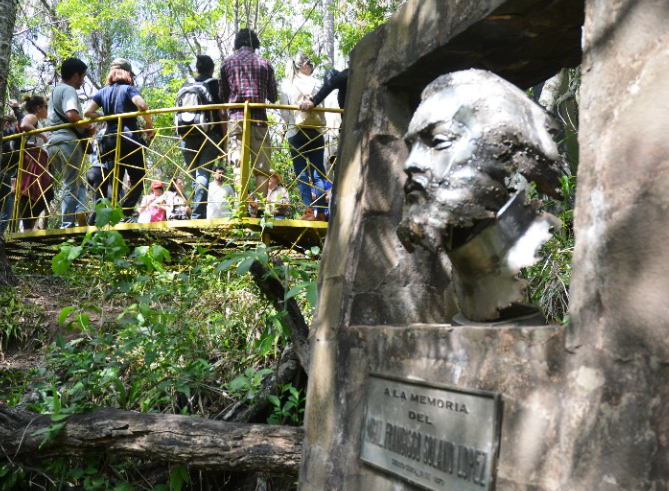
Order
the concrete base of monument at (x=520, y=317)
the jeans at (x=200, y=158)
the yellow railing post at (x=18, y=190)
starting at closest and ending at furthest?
the concrete base of monument at (x=520, y=317) < the jeans at (x=200, y=158) < the yellow railing post at (x=18, y=190)

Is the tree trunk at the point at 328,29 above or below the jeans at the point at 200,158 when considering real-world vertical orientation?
above

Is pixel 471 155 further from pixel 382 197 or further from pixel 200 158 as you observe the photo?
pixel 200 158

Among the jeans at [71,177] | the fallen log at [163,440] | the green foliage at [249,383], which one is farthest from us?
the jeans at [71,177]

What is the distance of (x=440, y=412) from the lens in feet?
7.52

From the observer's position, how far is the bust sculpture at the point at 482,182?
2289mm

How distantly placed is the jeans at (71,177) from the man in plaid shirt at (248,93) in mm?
1813

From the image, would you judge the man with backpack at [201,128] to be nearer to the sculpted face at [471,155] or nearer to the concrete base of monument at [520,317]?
the sculpted face at [471,155]

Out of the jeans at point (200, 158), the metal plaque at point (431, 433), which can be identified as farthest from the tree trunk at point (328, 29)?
the metal plaque at point (431, 433)

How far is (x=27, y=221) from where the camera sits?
8578 millimetres

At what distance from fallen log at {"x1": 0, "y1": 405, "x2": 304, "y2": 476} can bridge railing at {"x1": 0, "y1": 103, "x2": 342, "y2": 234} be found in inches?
108

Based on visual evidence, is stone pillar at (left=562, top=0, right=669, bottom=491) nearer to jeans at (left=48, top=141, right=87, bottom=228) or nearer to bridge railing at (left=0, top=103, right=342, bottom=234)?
bridge railing at (left=0, top=103, right=342, bottom=234)

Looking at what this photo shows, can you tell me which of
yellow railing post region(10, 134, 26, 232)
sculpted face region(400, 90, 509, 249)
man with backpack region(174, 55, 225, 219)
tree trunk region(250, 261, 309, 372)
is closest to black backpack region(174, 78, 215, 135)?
man with backpack region(174, 55, 225, 219)

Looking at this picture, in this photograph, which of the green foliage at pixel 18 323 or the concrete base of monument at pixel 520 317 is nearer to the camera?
the concrete base of monument at pixel 520 317

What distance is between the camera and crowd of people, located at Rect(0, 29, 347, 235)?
7.04 m
